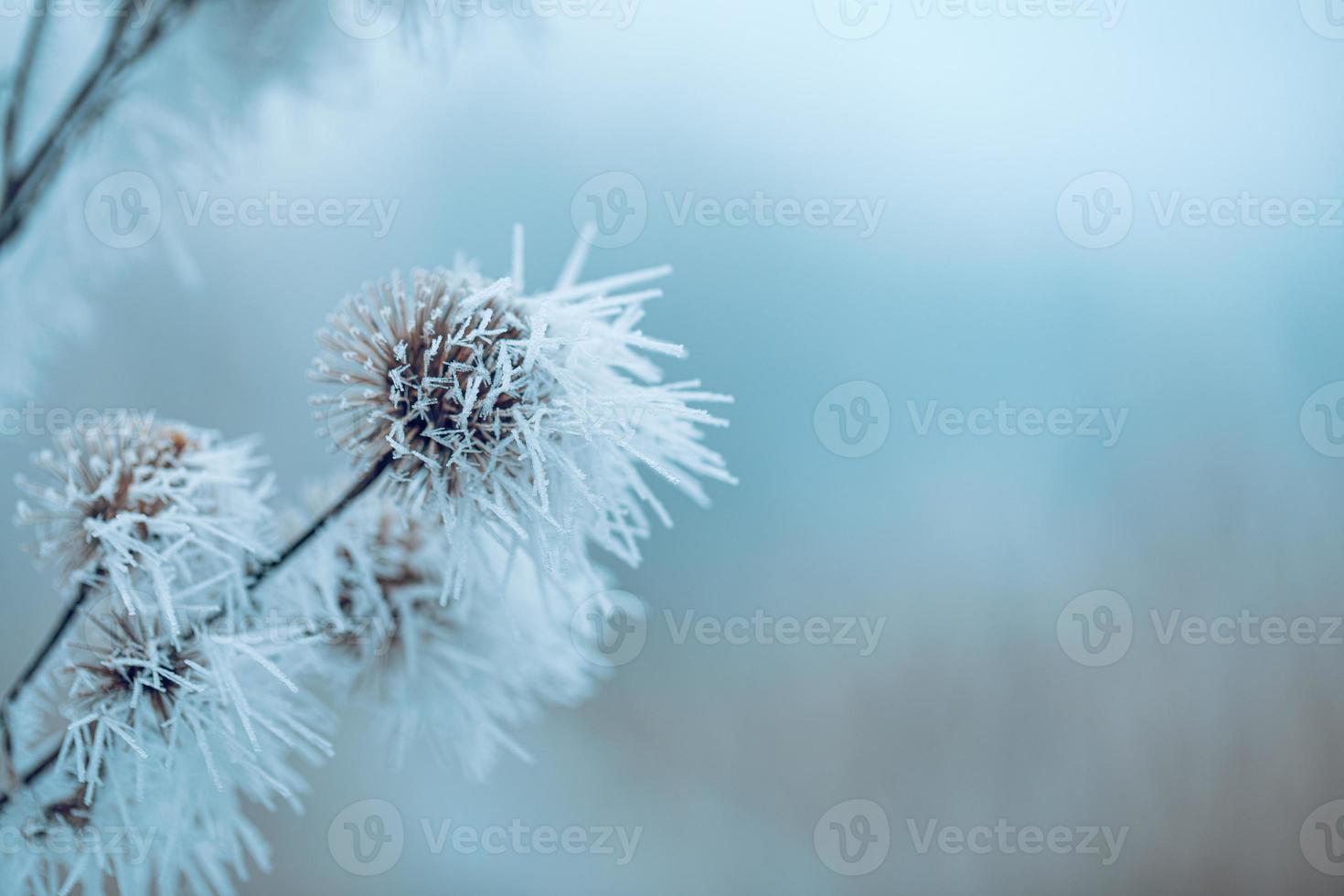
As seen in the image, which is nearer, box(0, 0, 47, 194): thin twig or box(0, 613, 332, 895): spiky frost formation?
box(0, 613, 332, 895): spiky frost formation

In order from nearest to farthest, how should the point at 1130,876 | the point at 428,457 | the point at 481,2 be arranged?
the point at 428,457
the point at 481,2
the point at 1130,876

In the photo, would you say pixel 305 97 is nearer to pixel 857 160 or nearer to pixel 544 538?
pixel 544 538

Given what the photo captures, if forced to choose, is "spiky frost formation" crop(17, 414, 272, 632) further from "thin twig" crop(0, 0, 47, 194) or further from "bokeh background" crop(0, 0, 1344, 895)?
"bokeh background" crop(0, 0, 1344, 895)

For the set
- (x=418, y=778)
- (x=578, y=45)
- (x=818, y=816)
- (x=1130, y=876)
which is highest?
(x=578, y=45)

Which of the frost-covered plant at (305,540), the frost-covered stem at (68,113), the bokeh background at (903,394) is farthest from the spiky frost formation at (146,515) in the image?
the bokeh background at (903,394)

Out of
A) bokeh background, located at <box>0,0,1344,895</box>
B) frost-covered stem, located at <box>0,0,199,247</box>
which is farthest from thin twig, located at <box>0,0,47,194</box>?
bokeh background, located at <box>0,0,1344,895</box>

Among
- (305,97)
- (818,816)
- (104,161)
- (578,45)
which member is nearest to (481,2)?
(305,97)
